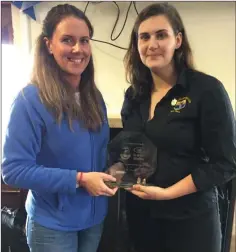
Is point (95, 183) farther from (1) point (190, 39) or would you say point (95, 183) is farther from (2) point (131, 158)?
(1) point (190, 39)

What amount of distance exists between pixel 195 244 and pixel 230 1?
1292mm

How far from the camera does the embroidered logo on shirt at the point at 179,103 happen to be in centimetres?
98

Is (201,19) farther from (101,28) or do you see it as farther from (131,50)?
(131,50)

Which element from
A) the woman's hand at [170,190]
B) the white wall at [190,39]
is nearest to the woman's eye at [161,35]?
the woman's hand at [170,190]

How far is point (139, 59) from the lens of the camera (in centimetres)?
118

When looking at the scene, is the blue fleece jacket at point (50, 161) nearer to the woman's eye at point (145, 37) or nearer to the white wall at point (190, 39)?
the woman's eye at point (145, 37)

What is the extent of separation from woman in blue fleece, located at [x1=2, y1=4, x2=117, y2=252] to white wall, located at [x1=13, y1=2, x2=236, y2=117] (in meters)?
0.61

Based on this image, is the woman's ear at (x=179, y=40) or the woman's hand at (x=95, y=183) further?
the woman's ear at (x=179, y=40)

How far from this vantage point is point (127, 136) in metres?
1.04

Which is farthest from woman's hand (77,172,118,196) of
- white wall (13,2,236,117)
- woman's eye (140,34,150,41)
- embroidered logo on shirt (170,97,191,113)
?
white wall (13,2,236,117)

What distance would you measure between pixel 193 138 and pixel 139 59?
385 mm

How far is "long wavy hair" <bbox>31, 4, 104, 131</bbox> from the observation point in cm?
93

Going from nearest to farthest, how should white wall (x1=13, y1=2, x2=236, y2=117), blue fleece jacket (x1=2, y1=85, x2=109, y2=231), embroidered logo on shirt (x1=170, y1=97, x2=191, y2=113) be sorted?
blue fleece jacket (x1=2, y1=85, x2=109, y2=231) < embroidered logo on shirt (x1=170, y1=97, x2=191, y2=113) < white wall (x1=13, y1=2, x2=236, y2=117)

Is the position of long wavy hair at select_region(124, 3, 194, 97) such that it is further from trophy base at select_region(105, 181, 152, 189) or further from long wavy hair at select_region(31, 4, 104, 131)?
trophy base at select_region(105, 181, 152, 189)
